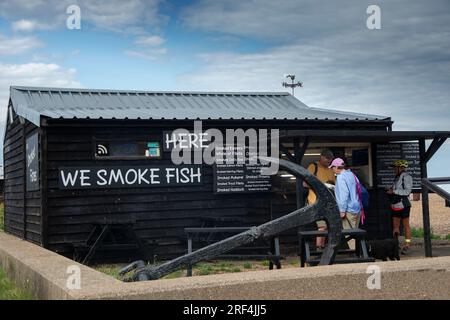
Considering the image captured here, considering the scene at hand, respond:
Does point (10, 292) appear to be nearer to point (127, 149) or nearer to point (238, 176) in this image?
point (127, 149)

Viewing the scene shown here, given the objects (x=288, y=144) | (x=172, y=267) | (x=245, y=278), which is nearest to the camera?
(x=245, y=278)

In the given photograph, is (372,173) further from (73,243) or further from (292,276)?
(292,276)

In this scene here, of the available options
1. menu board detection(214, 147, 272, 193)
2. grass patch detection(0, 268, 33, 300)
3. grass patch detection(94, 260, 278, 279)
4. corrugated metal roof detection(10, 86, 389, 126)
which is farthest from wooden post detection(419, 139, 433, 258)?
grass patch detection(0, 268, 33, 300)

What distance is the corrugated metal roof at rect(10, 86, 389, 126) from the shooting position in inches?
500

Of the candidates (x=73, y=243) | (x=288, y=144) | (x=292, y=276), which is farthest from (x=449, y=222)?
(x=292, y=276)

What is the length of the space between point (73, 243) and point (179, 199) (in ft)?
7.23

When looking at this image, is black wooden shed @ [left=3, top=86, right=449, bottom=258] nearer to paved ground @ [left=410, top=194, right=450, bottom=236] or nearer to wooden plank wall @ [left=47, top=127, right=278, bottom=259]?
wooden plank wall @ [left=47, top=127, right=278, bottom=259]

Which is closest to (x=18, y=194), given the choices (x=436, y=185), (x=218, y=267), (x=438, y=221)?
(x=218, y=267)

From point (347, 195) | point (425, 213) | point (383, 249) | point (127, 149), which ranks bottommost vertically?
point (383, 249)

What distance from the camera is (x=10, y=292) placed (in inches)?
289

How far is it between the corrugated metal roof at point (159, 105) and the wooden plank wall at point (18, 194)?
0.75 m

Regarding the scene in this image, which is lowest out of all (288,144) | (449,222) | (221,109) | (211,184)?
(449,222)

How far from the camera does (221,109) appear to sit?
47.6 ft

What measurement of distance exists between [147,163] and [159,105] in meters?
2.76
